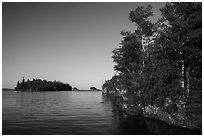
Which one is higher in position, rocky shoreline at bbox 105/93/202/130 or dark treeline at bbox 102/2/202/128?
dark treeline at bbox 102/2/202/128

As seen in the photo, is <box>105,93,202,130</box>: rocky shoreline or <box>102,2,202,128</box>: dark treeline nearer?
<box>105,93,202,130</box>: rocky shoreline

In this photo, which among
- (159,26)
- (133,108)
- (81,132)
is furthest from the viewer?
(133,108)

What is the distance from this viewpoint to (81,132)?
2206cm

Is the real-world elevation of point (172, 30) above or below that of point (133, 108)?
above

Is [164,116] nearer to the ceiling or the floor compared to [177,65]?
nearer to the floor

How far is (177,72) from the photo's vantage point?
1014 inches

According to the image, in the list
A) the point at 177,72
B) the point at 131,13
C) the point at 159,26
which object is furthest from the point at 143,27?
the point at 177,72

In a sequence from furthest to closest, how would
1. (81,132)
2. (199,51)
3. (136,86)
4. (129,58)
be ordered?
(129,58)
(136,86)
(199,51)
(81,132)

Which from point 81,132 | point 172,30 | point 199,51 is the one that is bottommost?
point 81,132

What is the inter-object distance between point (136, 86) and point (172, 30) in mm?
10008

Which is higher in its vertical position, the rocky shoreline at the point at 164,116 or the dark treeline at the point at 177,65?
the dark treeline at the point at 177,65

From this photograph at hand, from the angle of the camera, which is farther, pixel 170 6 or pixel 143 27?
pixel 143 27

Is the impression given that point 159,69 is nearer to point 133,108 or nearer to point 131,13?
point 133,108

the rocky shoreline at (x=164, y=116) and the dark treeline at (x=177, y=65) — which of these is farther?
the dark treeline at (x=177, y=65)
